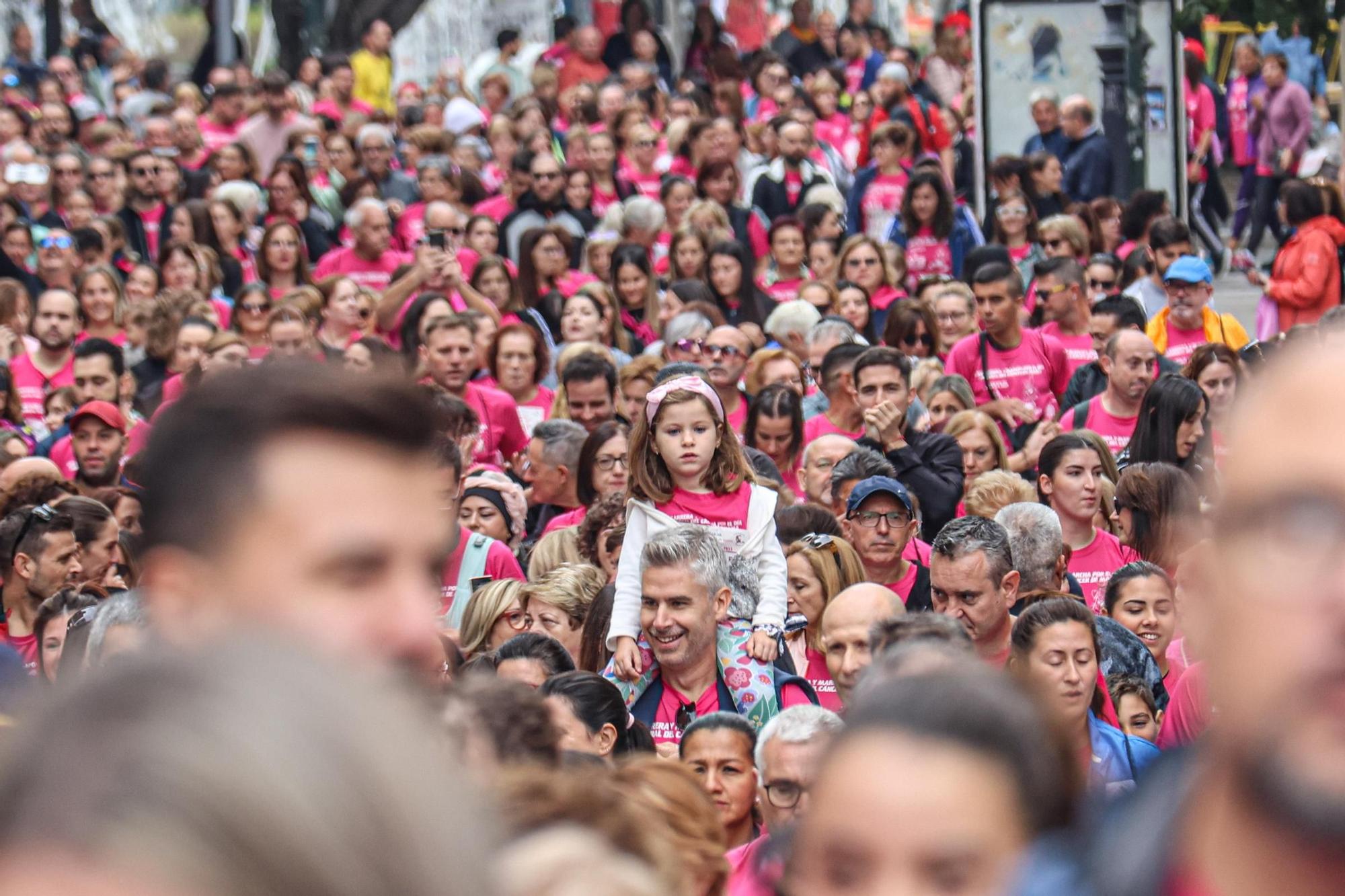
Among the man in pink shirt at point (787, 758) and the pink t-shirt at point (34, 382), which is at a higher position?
the pink t-shirt at point (34, 382)

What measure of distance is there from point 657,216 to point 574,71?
24.2 feet

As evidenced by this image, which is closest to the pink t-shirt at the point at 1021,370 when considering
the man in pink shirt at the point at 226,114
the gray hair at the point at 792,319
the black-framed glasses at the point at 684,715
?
the gray hair at the point at 792,319

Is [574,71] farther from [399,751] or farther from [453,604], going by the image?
[399,751]

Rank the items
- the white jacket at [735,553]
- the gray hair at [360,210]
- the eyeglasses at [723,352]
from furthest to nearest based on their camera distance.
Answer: the gray hair at [360,210]
the eyeglasses at [723,352]
the white jacket at [735,553]

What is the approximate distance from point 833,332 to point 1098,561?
3.02 metres

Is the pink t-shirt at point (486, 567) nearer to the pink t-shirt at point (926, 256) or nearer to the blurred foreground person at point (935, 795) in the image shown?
the blurred foreground person at point (935, 795)

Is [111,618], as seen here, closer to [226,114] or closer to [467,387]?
[467,387]

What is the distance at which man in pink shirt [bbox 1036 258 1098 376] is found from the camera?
11312 millimetres

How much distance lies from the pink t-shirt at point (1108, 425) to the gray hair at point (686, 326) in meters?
2.21

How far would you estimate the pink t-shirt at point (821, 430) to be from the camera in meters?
9.77

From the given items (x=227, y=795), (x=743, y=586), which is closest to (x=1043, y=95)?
(x=743, y=586)

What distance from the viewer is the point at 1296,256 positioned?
42.5 feet

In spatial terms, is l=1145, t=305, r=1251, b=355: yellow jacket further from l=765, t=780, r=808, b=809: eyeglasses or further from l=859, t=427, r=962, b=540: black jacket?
l=765, t=780, r=808, b=809: eyeglasses

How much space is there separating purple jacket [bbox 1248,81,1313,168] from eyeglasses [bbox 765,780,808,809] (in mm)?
14376
